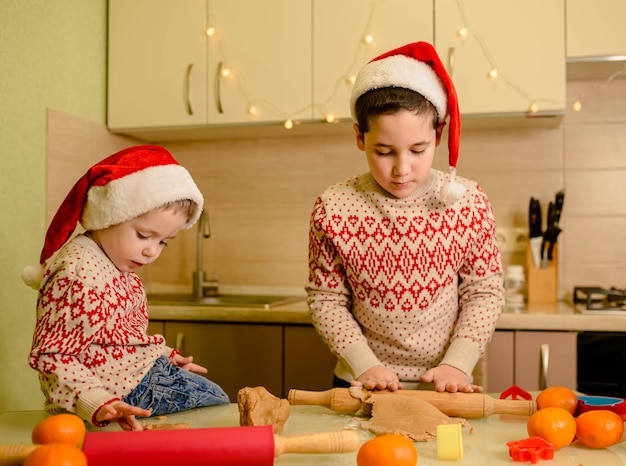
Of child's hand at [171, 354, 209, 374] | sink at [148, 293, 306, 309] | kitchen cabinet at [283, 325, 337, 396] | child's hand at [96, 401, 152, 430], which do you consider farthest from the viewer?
sink at [148, 293, 306, 309]

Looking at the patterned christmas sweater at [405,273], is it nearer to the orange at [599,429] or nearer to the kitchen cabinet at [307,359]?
the orange at [599,429]

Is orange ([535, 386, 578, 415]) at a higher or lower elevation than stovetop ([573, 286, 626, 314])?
lower

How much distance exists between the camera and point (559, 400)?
3.10ft

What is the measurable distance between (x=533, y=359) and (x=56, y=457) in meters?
1.52

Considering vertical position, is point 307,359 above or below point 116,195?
below

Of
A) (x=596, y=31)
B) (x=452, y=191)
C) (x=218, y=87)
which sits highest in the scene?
(x=596, y=31)

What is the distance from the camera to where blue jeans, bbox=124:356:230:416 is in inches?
41.8

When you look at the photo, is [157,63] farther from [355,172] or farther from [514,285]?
[514,285]

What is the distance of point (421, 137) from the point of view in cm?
117


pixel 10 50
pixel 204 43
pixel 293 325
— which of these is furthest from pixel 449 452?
pixel 204 43

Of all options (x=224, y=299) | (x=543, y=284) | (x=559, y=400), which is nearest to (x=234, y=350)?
(x=224, y=299)

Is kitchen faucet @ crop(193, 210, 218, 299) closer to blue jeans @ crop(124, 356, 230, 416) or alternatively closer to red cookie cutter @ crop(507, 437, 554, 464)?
blue jeans @ crop(124, 356, 230, 416)

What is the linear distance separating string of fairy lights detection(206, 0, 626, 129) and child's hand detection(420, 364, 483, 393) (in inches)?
45.8

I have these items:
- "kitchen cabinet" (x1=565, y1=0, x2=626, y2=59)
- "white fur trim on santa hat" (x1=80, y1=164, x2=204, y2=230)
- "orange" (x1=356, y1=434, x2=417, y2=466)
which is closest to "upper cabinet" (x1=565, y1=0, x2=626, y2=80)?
"kitchen cabinet" (x1=565, y1=0, x2=626, y2=59)
